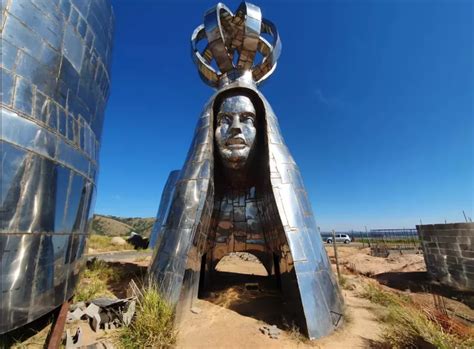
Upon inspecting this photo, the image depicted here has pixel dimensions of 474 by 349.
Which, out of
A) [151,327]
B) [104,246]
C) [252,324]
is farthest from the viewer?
[104,246]

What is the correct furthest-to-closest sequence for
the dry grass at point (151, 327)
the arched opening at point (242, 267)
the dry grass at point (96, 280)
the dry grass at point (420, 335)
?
the arched opening at point (242, 267), the dry grass at point (96, 280), the dry grass at point (151, 327), the dry grass at point (420, 335)

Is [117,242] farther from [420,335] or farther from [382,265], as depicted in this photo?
[420,335]

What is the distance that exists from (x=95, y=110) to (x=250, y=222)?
5.56 m

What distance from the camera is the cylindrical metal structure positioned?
354cm

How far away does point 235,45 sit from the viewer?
9.29m

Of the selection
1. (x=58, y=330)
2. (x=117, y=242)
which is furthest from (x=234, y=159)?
(x=117, y=242)

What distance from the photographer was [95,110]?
598 cm

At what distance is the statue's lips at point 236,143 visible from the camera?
7133 mm

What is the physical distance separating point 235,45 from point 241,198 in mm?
5790

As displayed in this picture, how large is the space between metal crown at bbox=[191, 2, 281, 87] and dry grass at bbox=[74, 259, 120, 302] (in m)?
7.30

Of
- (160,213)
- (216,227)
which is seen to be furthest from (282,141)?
(160,213)

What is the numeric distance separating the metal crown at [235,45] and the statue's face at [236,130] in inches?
62.0

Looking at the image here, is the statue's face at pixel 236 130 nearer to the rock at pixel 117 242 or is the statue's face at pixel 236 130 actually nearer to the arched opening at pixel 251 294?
the arched opening at pixel 251 294

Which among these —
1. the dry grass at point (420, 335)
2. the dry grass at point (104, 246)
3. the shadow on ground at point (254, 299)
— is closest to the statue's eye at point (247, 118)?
the shadow on ground at point (254, 299)
